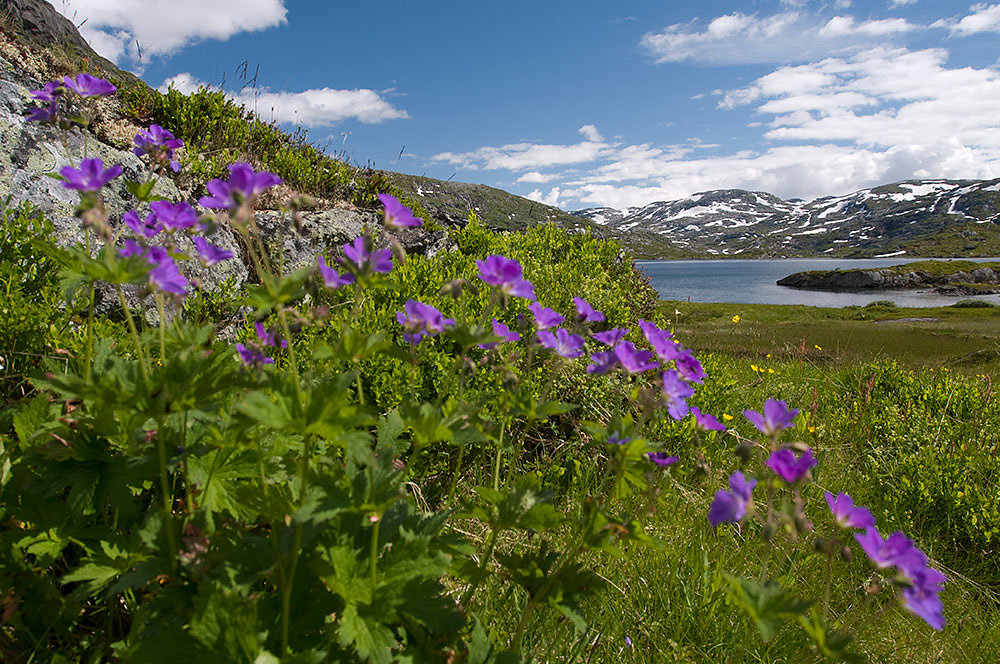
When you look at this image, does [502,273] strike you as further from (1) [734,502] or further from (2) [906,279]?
(2) [906,279]

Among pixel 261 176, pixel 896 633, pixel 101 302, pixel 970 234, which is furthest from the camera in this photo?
pixel 970 234

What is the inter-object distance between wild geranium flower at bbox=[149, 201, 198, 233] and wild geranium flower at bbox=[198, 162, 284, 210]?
329 millimetres

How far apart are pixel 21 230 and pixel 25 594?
2.48 meters

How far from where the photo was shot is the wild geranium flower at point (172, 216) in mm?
1791

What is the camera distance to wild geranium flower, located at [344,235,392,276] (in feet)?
4.86

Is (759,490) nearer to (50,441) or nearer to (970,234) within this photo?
(50,441)

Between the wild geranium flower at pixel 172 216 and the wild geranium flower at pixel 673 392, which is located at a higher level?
the wild geranium flower at pixel 172 216

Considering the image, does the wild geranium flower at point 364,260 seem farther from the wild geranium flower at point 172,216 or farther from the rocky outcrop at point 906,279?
the rocky outcrop at point 906,279

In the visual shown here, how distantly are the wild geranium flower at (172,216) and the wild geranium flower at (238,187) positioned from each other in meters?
0.33

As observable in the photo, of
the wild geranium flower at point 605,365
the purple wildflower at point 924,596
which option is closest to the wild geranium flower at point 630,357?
the wild geranium flower at point 605,365

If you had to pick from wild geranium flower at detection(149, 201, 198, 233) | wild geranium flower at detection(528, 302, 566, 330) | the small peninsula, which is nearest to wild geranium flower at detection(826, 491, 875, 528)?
wild geranium flower at detection(528, 302, 566, 330)

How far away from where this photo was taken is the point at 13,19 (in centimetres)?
686

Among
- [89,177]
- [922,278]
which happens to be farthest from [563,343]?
[922,278]

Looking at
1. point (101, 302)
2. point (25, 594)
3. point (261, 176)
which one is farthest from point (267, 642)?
point (101, 302)
